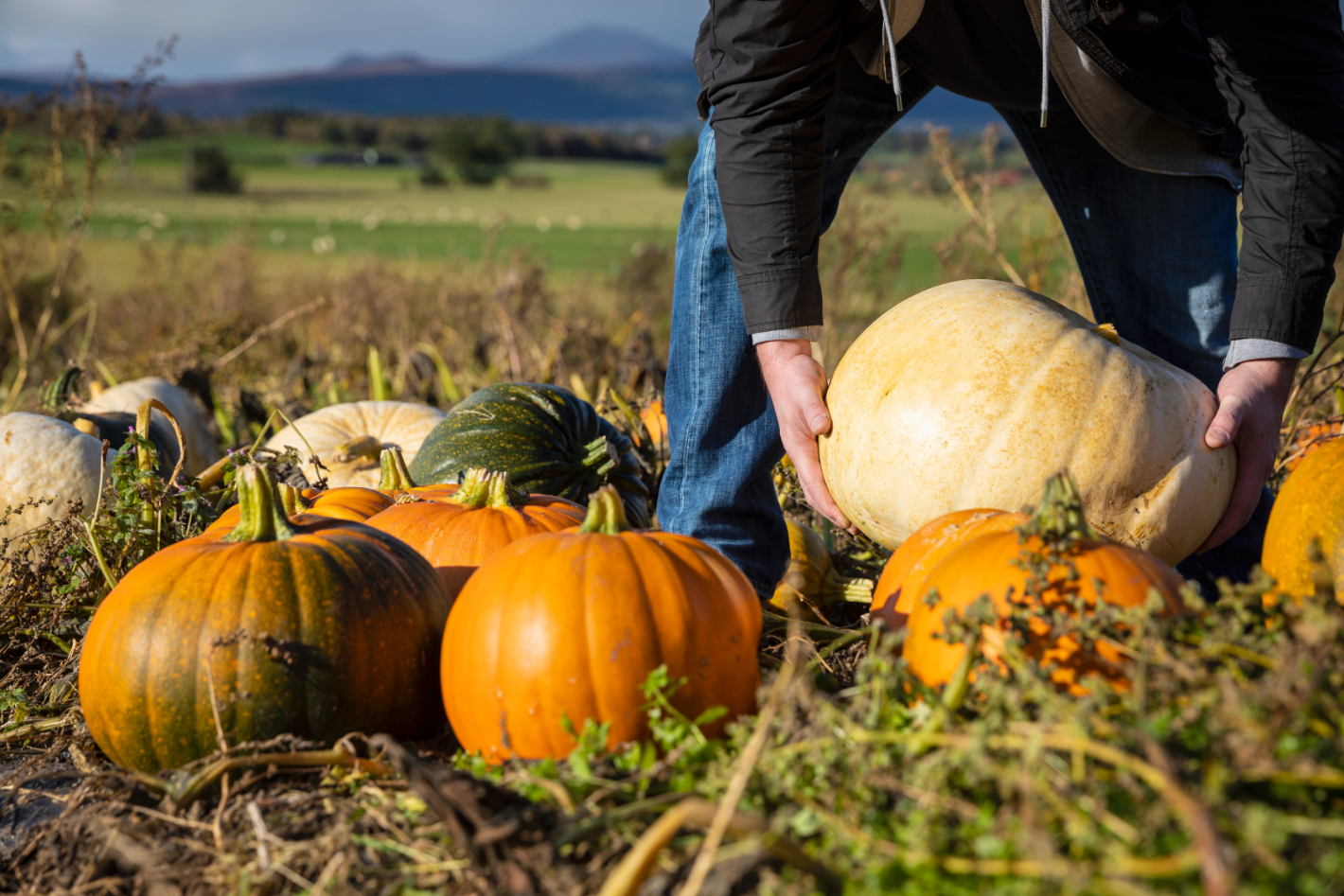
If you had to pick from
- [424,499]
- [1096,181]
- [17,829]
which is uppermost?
[1096,181]

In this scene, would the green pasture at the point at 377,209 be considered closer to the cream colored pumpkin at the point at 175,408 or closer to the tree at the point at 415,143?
the tree at the point at 415,143

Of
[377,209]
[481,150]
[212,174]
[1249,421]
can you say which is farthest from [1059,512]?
[481,150]

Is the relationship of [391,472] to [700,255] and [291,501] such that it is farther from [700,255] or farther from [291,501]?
[700,255]

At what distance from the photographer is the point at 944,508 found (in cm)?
216

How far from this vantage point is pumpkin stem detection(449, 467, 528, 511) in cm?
232

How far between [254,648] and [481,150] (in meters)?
99.6

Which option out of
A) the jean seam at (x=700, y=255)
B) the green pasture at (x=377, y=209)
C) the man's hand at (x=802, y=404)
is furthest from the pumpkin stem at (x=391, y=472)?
the green pasture at (x=377, y=209)

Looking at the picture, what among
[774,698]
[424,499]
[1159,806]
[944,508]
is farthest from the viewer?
[424,499]

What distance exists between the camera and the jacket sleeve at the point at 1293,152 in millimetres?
2082

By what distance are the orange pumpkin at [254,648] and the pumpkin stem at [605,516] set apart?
0.38 metres

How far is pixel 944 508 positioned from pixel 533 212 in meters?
67.1

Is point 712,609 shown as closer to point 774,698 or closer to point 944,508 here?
point 774,698

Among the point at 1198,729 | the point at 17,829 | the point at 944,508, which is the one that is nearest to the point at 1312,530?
the point at 944,508

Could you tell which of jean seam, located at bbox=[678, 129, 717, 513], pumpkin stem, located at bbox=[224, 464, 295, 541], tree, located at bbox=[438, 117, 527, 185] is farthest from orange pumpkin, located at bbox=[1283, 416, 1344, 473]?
tree, located at bbox=[438, 117, 527, 185]
